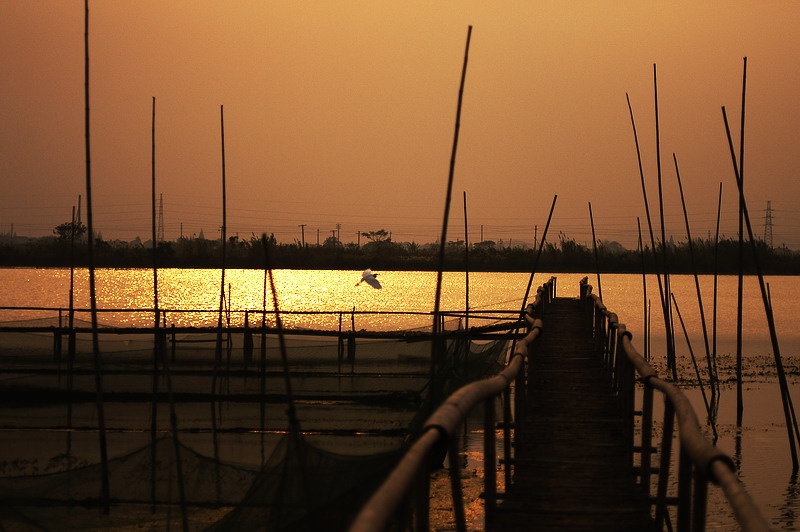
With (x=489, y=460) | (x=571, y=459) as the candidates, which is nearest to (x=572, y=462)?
(x=571, y=459)

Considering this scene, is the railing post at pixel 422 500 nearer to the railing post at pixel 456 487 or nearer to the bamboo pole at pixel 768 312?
the railing post at pixel 456 487

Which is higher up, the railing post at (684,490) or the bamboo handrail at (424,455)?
the bamboo handrail at (424,455)

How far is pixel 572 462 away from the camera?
20.9 feet

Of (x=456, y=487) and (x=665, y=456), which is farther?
(x=665, y=456)

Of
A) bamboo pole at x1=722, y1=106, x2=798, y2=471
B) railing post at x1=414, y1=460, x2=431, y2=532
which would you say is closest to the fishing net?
railing post at x1=414, y1=460, x2=431, y2=532

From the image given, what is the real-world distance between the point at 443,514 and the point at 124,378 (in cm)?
788

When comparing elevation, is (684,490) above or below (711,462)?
below

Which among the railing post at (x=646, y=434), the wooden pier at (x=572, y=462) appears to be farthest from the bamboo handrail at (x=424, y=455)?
the railing post at (x=646, y=434)

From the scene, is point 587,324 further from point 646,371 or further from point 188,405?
point 646,371

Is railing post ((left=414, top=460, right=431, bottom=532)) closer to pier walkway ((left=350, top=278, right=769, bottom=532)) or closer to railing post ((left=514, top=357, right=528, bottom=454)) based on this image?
pier walkway ((left=350, top=278, right=769, bottom=532))

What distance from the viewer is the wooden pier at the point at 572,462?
5164mm

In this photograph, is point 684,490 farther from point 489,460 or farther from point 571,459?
point 571,459

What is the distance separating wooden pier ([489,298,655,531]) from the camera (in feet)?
16.9

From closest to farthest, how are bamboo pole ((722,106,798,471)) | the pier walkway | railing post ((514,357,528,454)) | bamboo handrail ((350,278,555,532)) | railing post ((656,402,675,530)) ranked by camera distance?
bamboo handrail ((350,278,555,532))
the pier walkway
railing post ((656,402,675,530))
railing post ((514,357,528,454))
bamboo pole ((722,106,798,471))
